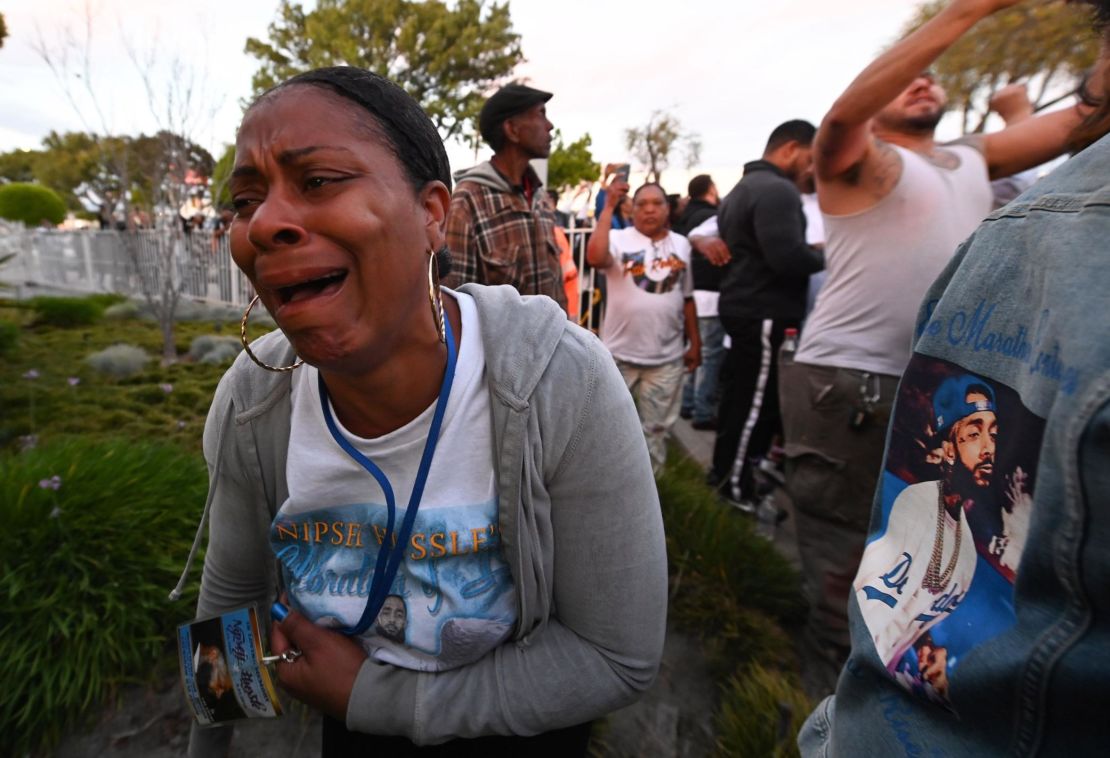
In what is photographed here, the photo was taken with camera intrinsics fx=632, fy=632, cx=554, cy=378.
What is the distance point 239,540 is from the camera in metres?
1.44

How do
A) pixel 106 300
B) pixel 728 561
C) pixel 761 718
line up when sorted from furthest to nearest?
1. pixel 106 300
2. pixel 728 561
3. pixel 761 718

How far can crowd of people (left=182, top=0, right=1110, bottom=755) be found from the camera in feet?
1.94

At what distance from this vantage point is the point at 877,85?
6.16 feet

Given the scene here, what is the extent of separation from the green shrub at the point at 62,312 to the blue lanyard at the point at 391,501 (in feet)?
30.3

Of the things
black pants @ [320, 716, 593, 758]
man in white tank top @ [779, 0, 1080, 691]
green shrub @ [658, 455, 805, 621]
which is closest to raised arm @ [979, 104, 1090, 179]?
man in white tank top @ [779, 0, 1080, 691]

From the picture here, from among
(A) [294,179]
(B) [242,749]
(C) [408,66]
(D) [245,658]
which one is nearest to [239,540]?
(D) [245,658]

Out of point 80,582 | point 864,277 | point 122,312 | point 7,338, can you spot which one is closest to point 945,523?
point 864,277

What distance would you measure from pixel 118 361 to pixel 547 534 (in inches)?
266

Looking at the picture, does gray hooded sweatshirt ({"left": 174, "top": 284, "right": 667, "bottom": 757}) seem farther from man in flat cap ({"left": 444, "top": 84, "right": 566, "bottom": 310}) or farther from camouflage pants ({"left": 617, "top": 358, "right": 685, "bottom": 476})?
camouflage pants ({"left": 617, "top": 358, "right": 685, "bottom": 476})

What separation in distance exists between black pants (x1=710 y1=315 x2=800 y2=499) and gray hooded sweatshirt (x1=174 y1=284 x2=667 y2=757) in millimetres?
2787

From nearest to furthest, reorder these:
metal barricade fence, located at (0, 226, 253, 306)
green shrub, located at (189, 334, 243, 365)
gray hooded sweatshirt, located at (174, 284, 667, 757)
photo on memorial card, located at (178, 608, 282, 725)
→ 1. gray hooded sweatshirt, located at (174, 284, 667, 757)
2. photo on memorial card, located at (178, 608, 282, 725)
3. green shrub, located at (189, 334, 243, 365)
4. metal barricade fence, located at (0, 226, 253, 306)

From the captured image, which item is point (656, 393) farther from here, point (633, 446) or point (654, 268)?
point (633, 446)

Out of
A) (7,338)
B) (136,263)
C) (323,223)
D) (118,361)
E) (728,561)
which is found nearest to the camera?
(323,223)

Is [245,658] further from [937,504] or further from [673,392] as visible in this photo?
[673,392]
